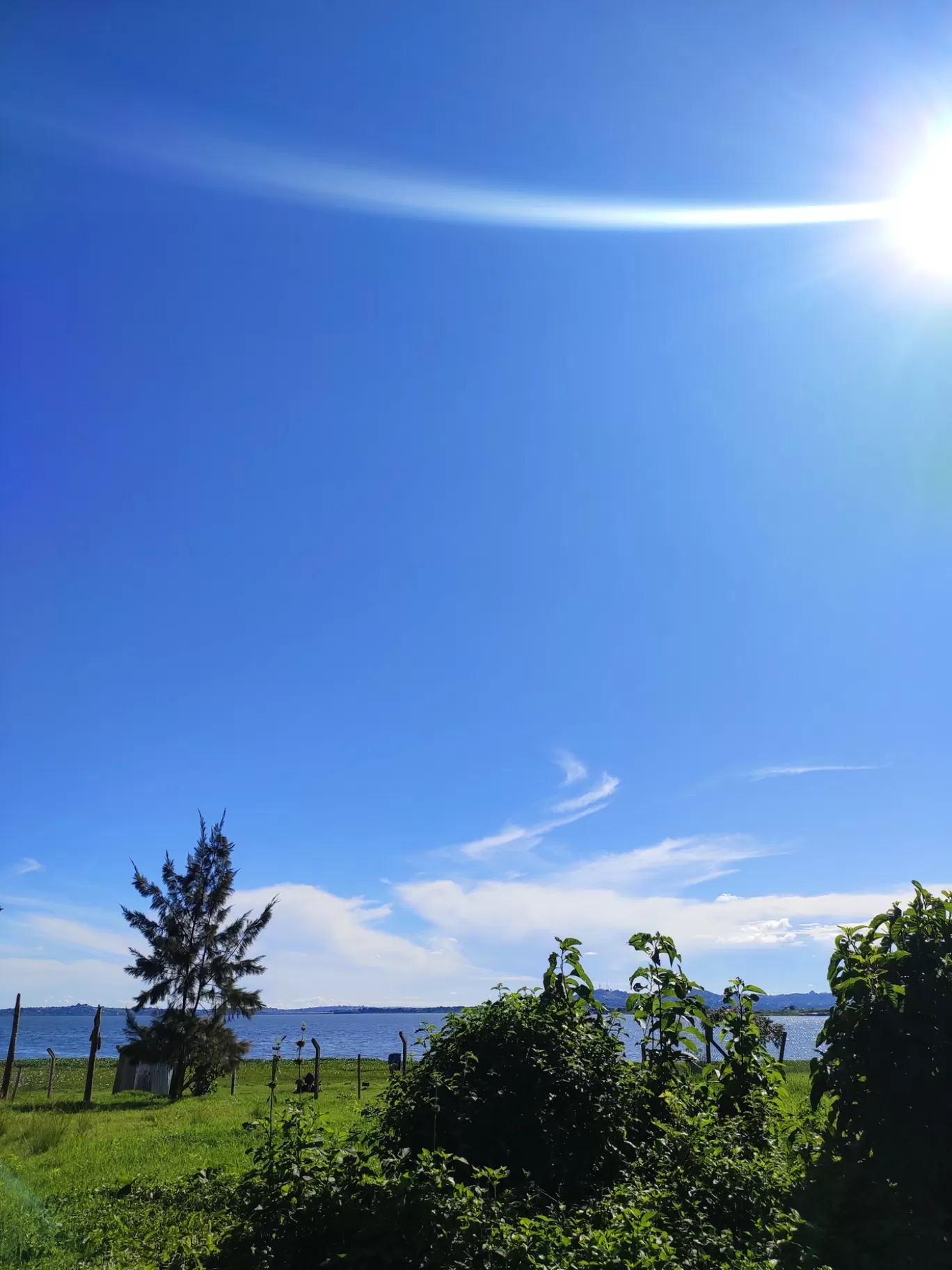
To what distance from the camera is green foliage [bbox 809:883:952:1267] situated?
388 cm

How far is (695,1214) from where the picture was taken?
454 centimetres

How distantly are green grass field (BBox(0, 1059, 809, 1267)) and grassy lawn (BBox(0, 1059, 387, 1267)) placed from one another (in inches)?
0.8

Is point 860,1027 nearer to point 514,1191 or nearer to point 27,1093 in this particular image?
point 514,1191

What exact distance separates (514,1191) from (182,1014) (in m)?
29.4

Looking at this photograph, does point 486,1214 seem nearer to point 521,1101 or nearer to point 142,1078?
point 521,1101

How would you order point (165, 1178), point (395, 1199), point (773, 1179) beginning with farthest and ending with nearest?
point (165, 1178), point (773, 1179), point (395, 1199)

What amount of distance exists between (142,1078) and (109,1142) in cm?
2021

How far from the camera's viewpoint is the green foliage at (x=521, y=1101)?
5262 millimetres

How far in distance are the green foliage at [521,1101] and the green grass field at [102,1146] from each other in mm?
1192

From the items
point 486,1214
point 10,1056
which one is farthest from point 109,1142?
point 486,1214

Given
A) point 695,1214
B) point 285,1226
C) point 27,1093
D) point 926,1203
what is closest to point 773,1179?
point 695,1214

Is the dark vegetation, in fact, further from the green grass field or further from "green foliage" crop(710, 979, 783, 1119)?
the green grass field

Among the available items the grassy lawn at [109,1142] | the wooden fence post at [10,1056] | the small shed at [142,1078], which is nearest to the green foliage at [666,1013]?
the grassy lawn at [109,1142]

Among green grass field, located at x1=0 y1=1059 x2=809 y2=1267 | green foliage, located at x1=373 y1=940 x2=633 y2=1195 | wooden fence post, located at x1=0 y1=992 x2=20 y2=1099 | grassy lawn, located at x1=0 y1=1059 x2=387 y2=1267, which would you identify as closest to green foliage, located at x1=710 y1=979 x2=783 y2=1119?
green foliage, located at x1=373 y1=940 x2=633 y2=1195
